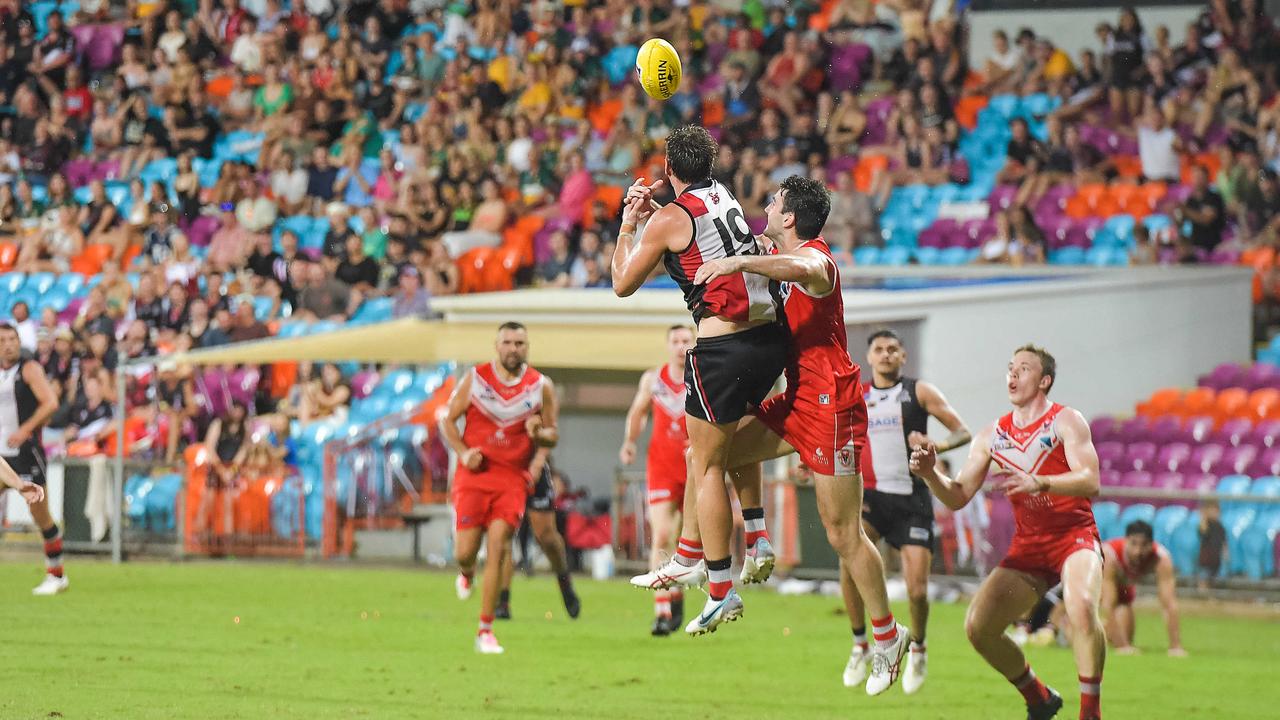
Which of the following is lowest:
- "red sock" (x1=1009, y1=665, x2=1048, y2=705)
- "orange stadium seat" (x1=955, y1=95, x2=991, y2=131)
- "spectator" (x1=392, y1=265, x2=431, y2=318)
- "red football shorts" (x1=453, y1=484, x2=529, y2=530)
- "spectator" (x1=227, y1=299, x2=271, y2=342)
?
"red sock" (x1=1009, y1=665, x2=1048, y2=705)

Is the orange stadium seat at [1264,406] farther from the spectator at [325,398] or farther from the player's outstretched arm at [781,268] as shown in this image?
the player's outstretched arm at [781,268]

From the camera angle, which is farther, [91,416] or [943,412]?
[91,416]

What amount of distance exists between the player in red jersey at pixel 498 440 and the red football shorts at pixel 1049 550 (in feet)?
15.6

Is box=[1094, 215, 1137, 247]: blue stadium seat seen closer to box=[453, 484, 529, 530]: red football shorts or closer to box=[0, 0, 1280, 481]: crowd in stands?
box=[0, 0, 1280, 481]: crowd in stands

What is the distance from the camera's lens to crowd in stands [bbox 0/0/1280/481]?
75.8ft

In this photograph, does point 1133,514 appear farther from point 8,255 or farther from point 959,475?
point 8,255

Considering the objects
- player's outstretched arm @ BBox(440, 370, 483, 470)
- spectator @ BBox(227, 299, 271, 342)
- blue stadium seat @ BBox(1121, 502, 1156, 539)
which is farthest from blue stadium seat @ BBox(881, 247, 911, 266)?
player's outstretched arm @ BBox(440, 370, 483, 470)

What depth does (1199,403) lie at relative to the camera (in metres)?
20.8

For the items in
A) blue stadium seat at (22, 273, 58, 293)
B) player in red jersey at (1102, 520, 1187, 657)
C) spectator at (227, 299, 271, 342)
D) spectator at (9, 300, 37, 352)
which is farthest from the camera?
blue stadium seat at (22, 273, 58, 293)

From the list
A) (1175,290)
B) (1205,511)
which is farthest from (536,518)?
(1175,290)

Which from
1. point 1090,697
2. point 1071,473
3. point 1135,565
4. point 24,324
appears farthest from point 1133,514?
point 24,324

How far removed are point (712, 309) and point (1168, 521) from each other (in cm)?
914

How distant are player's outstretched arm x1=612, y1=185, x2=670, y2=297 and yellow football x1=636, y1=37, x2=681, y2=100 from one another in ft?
1.89

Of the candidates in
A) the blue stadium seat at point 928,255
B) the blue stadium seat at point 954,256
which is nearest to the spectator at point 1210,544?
the blue stadium seat at point 954,256
